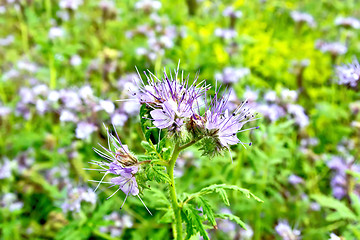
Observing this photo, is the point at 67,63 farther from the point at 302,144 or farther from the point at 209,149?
the point at 209,149

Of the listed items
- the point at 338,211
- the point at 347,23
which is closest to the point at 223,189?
the point at 338,211

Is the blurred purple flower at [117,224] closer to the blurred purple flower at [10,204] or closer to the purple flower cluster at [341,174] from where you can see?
the blurred purple flower at [10,204]

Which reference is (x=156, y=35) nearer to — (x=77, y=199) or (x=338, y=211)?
(x=77, y=199)

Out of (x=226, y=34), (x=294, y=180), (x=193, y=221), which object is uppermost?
(x=226, y=34)

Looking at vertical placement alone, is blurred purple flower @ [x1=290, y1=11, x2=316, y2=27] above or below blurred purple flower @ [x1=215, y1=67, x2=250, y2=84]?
above

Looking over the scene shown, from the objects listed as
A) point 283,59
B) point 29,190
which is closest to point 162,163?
point 29,190

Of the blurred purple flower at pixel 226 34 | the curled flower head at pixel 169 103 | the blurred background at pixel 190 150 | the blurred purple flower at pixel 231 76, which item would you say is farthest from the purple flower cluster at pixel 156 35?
the curled flower head at pixel 169 103

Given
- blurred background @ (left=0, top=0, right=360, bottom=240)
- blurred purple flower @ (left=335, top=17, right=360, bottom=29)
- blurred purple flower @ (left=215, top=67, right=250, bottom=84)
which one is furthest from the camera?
blurred purple flower @ (left=335, top=17, right=360, bottom=29)

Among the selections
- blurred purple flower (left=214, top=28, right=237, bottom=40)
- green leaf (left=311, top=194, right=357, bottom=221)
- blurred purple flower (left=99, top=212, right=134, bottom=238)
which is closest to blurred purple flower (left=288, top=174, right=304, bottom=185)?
green leaf (left=311, top=194, right=357, bottom=221)

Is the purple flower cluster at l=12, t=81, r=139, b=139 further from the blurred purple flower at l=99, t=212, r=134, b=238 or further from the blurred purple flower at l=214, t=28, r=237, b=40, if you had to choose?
the blurred purple flower at l=214, t=28, r=237, b=40
